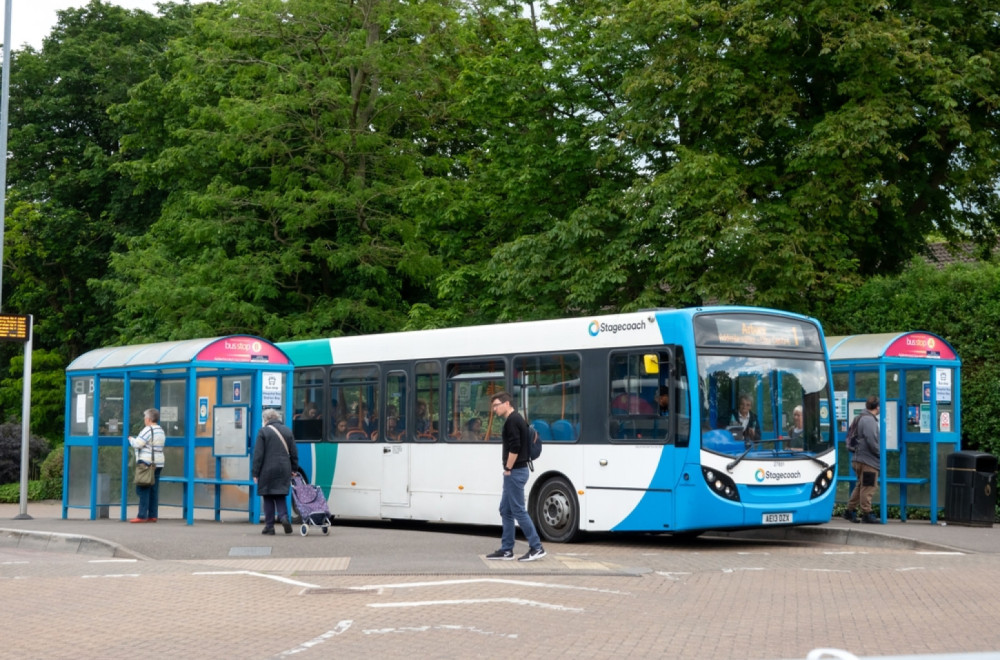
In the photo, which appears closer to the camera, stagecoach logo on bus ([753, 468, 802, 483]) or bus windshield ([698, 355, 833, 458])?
bus windshield ([698, 355, 833, 458])

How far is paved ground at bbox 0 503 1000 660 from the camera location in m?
8.99

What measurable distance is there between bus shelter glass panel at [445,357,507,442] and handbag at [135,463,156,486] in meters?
4.53

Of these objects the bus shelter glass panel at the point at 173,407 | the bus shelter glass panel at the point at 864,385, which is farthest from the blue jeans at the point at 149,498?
the bus shelter glass panel at the point at 864,385

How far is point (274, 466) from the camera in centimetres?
1772

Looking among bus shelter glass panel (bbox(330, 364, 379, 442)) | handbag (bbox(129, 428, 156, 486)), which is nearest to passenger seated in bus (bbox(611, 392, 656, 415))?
bus shelter glass panel (bbox(330, 364, 379, 442))

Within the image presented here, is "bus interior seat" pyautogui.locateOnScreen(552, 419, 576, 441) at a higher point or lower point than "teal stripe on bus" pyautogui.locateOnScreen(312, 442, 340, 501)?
higher

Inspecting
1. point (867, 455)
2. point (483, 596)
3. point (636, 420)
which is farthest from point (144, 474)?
point (867, 455)

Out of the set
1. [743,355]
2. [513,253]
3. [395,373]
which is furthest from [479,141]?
[743,355]

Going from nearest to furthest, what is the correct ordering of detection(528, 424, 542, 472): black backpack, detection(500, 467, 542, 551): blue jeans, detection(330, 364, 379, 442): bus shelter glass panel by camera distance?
1. detection(500, 467, 542, 551): blue jeans
2. detection(528, 424, 542, 472): black backpack
3. detection(330, 364, 379, 442): bus shelter glass panel

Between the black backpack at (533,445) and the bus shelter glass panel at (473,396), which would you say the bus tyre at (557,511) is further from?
the black backpack at (533,445)

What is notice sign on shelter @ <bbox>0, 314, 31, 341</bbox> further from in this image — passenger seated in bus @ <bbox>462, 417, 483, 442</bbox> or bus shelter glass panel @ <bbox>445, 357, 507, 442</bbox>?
passenger seated in bus @ <bbox>462, 417, 483, 442</bbox>

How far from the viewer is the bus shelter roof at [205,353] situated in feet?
63.6

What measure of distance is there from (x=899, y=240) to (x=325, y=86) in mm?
13984

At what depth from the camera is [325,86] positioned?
1296 inches
